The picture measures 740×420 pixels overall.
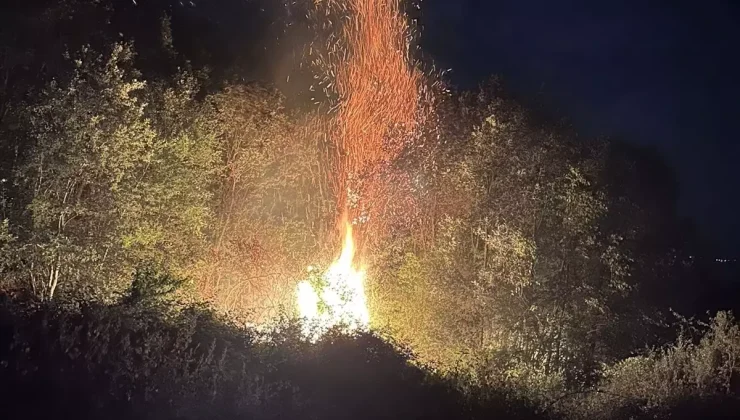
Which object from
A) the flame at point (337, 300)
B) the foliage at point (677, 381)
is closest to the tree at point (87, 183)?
the flame at point (337, 300)

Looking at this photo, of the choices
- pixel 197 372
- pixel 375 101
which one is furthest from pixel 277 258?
pixel 197 372

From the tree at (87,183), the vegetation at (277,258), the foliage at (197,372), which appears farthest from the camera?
the tree at (87,183)

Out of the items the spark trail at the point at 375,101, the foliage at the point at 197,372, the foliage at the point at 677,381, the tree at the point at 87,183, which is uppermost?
the spark trail at the point at 375,101

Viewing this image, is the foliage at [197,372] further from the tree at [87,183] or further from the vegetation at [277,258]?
the tree at [87,183]

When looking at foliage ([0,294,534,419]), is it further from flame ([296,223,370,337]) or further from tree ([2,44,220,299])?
tree ([2,44,220,299])

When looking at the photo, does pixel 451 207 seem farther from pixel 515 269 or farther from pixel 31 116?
pixel 31 116
